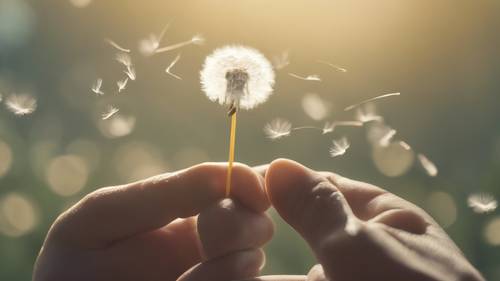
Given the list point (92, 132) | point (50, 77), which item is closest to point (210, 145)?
point (92, 132)

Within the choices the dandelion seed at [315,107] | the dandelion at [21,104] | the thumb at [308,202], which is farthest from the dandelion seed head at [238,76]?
the dandelion at [21,104]

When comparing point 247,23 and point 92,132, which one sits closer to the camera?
point 247,23

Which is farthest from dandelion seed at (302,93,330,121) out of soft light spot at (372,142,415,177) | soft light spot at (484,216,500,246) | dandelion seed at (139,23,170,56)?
soft light spot at (484,216,500,246)

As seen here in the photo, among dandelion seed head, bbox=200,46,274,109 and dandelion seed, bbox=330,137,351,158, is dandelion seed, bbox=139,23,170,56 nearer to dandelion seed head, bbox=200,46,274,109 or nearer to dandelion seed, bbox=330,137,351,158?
dandelion seed head, bbox=200,46,274,109

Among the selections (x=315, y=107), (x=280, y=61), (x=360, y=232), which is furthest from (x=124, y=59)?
(x=360, y=232)

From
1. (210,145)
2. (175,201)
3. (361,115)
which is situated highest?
(361,115)

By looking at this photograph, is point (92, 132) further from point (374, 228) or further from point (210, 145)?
point (374, 228)

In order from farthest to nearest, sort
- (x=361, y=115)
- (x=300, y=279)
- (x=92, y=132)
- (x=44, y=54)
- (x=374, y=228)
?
(x=44, y=54), (x=92, y=132), (x=361, y=115), (x=300, y=279), (x=374, y=228)
